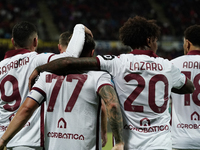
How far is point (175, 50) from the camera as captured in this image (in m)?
18.7

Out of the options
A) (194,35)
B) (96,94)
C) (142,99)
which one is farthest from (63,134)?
(194,35)

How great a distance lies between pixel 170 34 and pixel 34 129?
60.8 feet

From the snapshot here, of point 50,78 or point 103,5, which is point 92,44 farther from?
point 103,5

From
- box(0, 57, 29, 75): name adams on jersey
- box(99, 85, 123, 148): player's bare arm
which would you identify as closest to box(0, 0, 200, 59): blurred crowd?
box(0, 57, 29, 75): name adams on jersey

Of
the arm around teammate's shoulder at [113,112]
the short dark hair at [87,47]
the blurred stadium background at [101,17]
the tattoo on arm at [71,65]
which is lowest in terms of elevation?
the arm around teammate's shoulder at [113,112]

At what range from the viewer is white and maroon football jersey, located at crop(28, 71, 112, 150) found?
8.33ft

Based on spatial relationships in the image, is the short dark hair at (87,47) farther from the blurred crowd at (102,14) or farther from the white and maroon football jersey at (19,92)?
the blurred crowd at (102,14)

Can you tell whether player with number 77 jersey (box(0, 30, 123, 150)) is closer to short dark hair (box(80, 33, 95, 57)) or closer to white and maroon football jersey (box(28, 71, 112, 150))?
white and maroon football jersey (box(28, 71, 112, 150))

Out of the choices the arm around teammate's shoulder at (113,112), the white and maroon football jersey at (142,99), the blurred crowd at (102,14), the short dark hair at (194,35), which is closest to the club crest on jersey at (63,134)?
the arm around teammate's shoulder at (113,112)

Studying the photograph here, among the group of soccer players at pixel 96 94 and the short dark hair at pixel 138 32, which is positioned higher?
the short dark hair at pixel 138 32

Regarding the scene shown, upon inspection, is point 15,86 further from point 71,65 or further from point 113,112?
point 113,112

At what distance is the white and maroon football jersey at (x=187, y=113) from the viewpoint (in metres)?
3.59

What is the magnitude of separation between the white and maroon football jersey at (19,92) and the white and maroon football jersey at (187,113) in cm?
150

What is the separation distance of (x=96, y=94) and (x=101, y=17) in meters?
19.6
